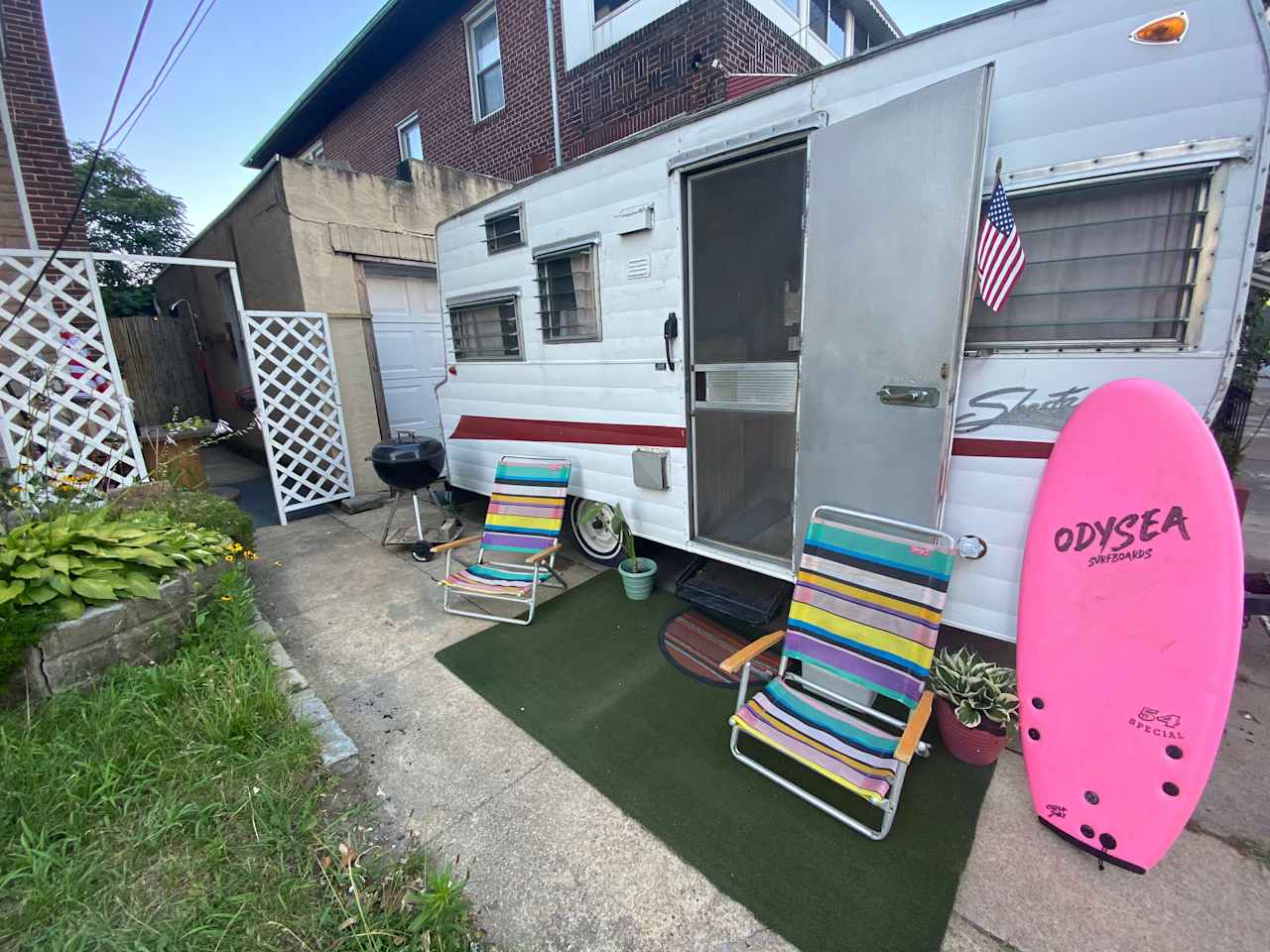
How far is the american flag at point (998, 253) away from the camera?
78.5 inches

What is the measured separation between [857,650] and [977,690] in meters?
0.51

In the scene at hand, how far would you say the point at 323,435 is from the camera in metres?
5.85

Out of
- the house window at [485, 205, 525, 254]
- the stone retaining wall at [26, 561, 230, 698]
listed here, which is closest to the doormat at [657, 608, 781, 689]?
the stone retaining wall at [26, 561, 230, 698]

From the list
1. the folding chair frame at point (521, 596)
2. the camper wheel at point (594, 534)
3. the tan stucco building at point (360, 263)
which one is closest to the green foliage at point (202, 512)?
the folding chair frame at point (521, 596)

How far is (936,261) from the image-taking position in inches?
83.7

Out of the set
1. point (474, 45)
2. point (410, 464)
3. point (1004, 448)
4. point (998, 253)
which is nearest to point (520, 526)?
point (410, 464)

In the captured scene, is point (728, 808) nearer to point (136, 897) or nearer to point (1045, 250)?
point (136, 897)

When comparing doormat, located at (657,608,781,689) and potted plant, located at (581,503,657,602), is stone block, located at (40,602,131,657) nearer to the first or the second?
potted plant, located at (581,503,657,602)

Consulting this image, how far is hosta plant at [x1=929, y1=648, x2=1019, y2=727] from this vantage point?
7.02ft

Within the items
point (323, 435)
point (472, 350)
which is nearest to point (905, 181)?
point (472, 350)

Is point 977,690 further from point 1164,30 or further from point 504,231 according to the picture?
point 504,231

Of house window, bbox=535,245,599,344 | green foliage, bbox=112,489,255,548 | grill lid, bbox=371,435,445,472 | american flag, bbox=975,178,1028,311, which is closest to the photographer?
american flag, bbox=975,178,1028,311

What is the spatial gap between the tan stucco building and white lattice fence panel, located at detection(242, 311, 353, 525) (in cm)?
16

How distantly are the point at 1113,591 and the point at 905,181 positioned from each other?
5.63ft
